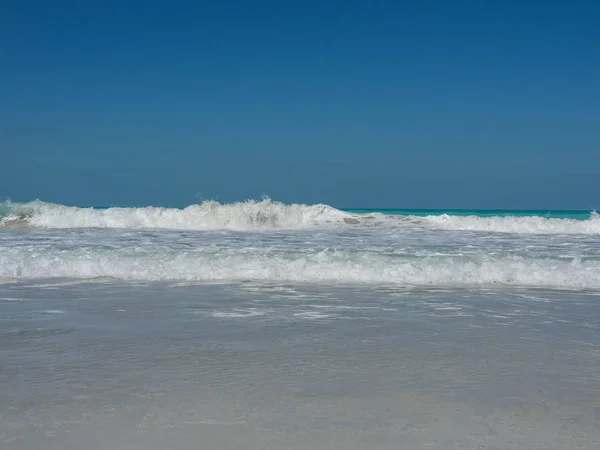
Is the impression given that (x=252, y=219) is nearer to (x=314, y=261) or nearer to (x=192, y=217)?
(x=192, y=217)

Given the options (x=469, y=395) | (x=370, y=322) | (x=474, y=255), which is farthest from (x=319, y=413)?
(x=474, y=255)

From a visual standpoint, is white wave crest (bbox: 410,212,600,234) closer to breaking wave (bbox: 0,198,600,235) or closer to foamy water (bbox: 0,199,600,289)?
breaking wave (bbox: 0,198,600,235)

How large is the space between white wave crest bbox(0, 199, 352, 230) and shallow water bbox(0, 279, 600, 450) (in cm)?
1423

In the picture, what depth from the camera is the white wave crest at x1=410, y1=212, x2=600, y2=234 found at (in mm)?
19141

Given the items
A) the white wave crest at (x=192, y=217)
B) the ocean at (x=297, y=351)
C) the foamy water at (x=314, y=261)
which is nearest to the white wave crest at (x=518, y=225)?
the white wave crest at (x=192, y=217)

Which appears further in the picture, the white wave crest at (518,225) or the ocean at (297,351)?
the white wave crest at (518,225)

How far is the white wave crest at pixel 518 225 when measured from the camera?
19.1 metres

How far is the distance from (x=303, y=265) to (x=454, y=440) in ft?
20.5

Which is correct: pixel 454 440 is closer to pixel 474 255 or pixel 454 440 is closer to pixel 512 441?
pixel 512 441

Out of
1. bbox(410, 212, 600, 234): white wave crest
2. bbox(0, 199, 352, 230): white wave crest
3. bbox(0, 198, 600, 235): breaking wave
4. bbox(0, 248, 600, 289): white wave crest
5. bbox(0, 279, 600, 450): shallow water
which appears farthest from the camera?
bbox(0, 199, 352, 230): white wave crest

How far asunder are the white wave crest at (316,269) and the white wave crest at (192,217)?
10.7 metres

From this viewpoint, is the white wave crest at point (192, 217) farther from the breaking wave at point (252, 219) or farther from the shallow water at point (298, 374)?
the shallow water at point (298, 374)

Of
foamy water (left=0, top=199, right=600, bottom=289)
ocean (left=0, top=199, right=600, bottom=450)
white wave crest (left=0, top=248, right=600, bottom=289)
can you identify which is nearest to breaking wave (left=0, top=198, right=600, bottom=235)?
foamy water (left=0, top=199, right=600, bottom=289)

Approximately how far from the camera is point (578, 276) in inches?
325
